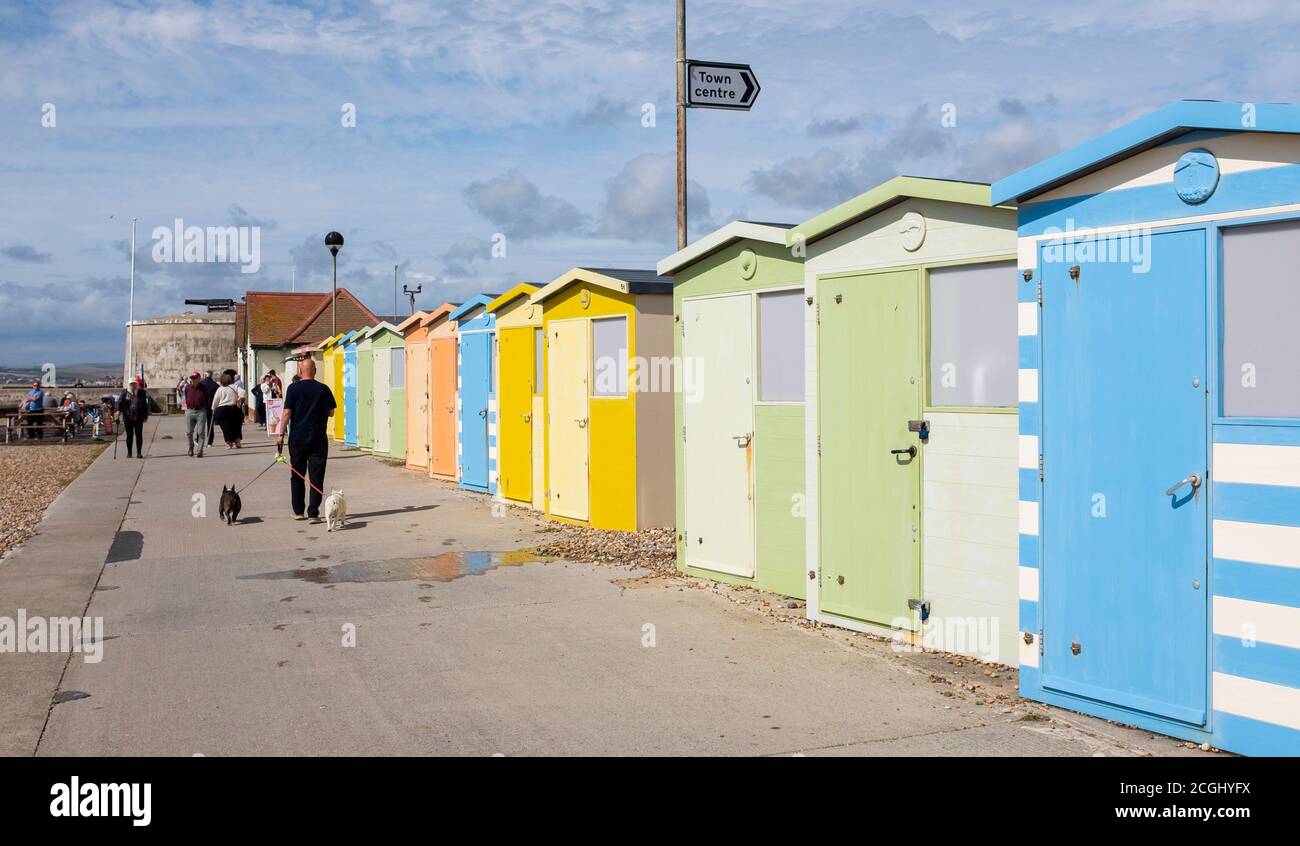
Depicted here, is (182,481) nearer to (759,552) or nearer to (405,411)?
(405,411)

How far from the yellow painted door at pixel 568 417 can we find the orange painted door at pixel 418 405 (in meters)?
6.68

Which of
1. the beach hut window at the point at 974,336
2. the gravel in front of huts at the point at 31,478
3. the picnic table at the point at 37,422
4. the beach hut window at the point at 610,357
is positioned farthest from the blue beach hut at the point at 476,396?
the picnic table at the point at 37,422

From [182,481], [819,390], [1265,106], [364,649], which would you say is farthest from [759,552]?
[182,481]

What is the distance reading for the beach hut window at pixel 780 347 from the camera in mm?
9258

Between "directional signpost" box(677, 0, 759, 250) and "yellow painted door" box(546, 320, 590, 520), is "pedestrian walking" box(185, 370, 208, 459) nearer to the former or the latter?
"yellow painted door" box(546, 320, 590, 520)

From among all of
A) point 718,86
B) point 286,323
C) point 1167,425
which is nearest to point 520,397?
point 718,86

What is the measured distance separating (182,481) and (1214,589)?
57.9 ft

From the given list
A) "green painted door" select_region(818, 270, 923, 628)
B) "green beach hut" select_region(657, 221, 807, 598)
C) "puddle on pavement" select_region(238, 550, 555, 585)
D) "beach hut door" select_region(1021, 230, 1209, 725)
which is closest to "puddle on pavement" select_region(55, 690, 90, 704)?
"puddle on pavement" select_region(238, 550, 555, 585)

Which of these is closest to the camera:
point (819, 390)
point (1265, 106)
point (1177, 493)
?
point (1265, 106)

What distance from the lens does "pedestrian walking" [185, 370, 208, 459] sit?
81.0 ft

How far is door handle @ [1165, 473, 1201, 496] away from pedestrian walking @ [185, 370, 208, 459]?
22.2m

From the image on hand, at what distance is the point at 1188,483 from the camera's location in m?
5.47
